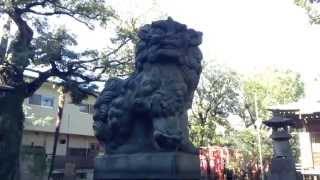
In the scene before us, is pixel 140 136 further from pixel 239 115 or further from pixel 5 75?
pixel 239 115

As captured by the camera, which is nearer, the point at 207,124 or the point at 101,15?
the point at 101,15

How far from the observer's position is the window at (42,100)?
99.8 ft

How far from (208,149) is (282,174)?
34.9 feet

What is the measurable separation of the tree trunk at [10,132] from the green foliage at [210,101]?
13.3 metres

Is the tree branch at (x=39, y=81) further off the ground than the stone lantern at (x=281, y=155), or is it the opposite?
the tree branch at (x=39, y=81)

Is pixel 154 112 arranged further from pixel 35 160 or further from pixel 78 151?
pixel 78 151

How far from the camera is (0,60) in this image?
56.7 feet

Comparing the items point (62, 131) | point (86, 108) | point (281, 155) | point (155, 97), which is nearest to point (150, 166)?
point (155, 97)

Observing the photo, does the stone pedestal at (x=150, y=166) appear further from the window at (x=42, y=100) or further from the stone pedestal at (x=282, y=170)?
the window at (x=42, y=100)

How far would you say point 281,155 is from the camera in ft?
45.9

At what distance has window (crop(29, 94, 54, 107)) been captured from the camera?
3041cm

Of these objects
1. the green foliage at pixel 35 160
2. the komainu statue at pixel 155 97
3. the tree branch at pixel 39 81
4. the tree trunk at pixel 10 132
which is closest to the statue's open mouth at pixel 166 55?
the komainu statue at pixel 155 97

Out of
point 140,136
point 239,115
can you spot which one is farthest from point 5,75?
point 239,115

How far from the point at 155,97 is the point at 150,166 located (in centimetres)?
73
